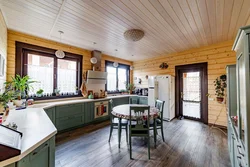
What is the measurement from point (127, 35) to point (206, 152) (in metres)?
3.14

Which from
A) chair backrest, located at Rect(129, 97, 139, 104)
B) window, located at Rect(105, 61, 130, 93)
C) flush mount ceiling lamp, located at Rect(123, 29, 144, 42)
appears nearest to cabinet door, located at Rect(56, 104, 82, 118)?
window, located at Rect(105, 61, 130, 93)

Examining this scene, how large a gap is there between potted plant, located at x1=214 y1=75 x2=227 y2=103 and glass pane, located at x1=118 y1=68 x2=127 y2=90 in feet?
12.7

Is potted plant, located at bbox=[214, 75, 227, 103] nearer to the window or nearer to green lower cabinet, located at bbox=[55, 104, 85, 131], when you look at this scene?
the window

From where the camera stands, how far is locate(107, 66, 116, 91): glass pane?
17.9 ft

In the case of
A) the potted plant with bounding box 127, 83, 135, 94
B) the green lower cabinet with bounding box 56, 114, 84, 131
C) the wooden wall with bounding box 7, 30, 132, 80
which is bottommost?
the green lower cabinet with bounding box 56, 114, 84, 131

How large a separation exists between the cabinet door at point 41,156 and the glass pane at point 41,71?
8.85 feet

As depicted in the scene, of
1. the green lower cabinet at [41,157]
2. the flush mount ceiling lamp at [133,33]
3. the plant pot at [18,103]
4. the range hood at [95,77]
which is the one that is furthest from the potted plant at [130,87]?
the green lower cabinet at [41,157]

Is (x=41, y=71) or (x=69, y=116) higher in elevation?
(x=41, y=71)

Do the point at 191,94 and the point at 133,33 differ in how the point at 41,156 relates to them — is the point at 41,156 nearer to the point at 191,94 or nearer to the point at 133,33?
the point at 133,33

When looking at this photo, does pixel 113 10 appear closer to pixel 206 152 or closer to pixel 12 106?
pixel 12 106

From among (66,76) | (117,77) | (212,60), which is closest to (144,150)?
(66,76)

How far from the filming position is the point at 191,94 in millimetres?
4504

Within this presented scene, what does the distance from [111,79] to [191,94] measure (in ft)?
11.4

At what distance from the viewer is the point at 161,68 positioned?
17.3ft
